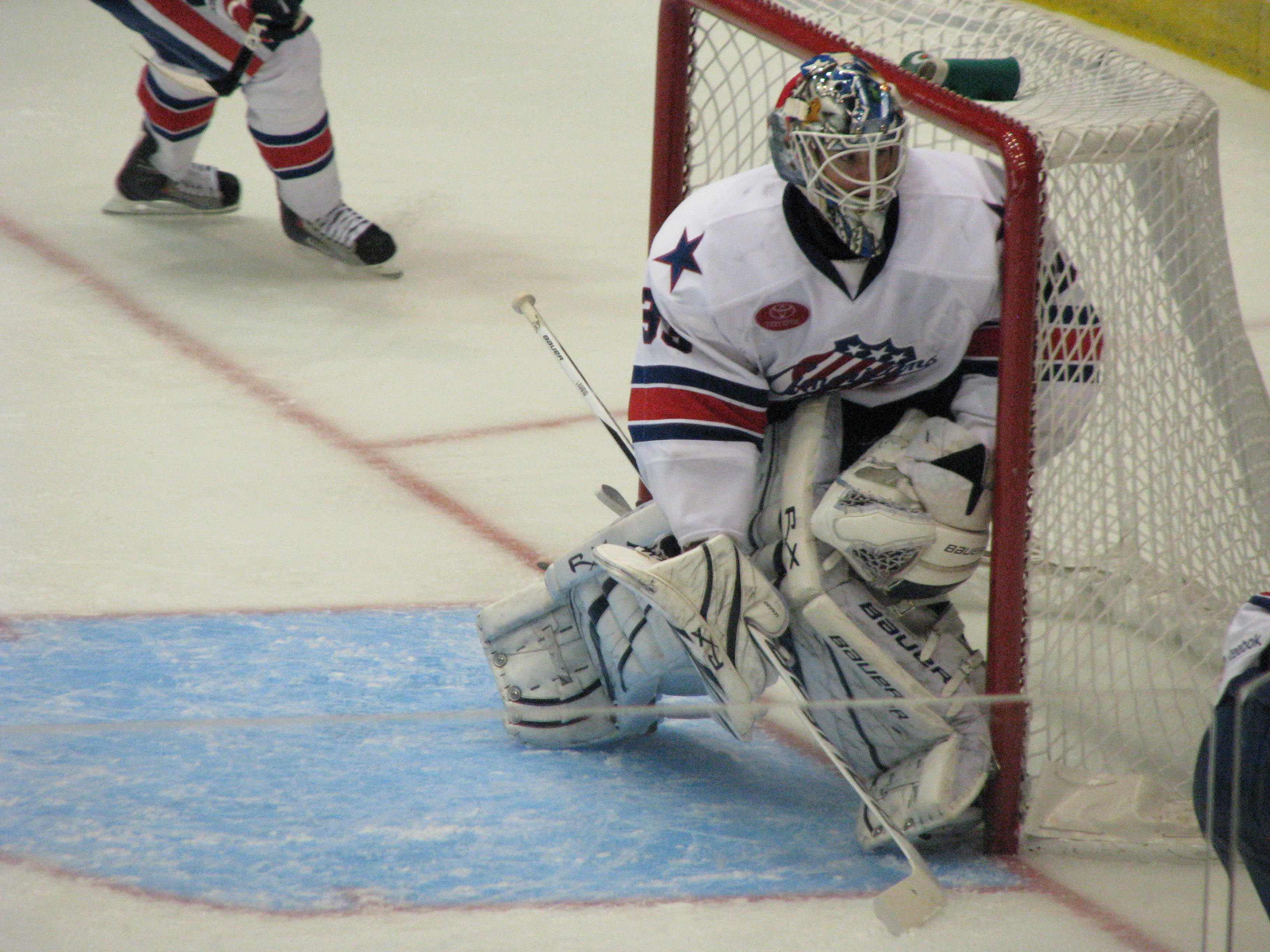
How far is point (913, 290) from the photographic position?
177cm

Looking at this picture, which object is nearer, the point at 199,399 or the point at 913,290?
the point at 913,290

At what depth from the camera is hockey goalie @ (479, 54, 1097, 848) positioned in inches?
68.1

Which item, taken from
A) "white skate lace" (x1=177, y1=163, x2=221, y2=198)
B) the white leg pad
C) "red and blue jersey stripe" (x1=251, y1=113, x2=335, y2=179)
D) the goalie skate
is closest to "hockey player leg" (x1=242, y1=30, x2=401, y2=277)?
"red and blue jersey stripe" (x1=251, y1=113, x2=335, y2=179)

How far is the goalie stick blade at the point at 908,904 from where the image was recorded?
1377mm

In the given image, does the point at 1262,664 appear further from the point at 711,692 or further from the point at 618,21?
the point at 618,21

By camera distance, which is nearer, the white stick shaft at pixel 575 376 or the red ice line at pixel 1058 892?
the red ice line at pixel 1058 892

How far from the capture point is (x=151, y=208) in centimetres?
433

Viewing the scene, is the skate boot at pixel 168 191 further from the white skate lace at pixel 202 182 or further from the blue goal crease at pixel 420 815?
the blue goal crease at pixel 420 815

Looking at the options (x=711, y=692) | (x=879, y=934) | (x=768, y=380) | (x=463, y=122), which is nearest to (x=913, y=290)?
(x=768, y=380)

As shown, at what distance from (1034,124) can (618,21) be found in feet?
16.3

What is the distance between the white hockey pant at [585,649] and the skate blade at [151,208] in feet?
8.41

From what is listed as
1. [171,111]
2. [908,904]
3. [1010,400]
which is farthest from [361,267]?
[908,904]

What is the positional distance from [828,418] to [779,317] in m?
0.20

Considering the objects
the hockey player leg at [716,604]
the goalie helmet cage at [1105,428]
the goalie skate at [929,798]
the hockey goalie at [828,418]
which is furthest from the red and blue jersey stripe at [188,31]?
the goalie skate at [929,798]
